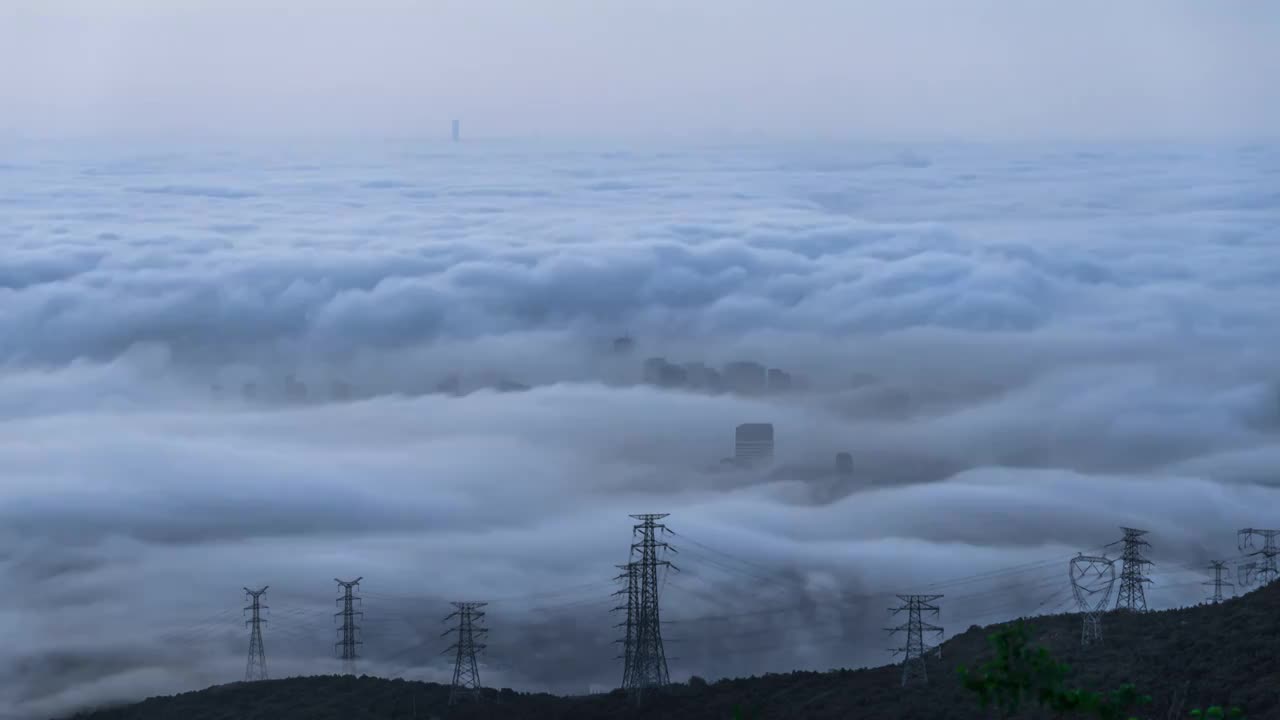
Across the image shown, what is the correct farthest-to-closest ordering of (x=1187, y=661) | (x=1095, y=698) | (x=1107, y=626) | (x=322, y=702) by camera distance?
(x=322, y=702), (x=1107, y=626), (x=1187, y=661), (x=1095, y=698)

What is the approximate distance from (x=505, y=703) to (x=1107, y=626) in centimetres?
2585

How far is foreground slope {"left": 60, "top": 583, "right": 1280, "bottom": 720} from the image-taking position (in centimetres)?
4216

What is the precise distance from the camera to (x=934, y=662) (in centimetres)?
5550

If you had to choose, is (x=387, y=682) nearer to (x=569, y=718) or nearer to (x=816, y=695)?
(x=569, y=718)

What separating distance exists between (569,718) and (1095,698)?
38995mm

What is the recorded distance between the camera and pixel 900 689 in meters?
52.2

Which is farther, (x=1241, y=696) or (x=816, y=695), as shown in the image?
(x=816, y=695)

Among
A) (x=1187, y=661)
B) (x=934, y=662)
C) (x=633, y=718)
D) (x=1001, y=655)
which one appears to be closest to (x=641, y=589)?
(x=633, y=718)

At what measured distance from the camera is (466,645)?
59.8 m

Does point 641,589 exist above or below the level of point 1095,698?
above

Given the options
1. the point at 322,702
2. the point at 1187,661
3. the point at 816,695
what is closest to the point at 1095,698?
the point at 1187,661

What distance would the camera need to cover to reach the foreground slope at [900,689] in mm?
42156

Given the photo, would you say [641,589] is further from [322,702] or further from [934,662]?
[322,702]

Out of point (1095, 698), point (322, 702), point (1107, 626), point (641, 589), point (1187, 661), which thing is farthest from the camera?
point (322, 702)
